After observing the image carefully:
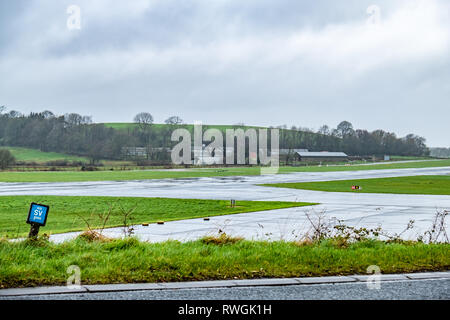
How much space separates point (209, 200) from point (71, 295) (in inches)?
966

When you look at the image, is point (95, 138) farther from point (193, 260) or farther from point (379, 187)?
point (193, 260)

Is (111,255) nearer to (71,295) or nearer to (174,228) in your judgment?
(71,295)

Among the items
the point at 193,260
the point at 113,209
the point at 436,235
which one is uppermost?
the point at 193,260

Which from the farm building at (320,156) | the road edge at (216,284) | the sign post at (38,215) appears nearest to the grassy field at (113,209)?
the sign post at (38,215)

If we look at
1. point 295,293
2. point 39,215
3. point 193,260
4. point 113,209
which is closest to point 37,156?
point 113,209

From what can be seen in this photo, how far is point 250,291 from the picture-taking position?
6.91 metres

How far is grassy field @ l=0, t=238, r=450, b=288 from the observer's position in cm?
757

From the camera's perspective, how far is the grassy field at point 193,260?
24.8ft

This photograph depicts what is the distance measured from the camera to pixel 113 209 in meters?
26.0

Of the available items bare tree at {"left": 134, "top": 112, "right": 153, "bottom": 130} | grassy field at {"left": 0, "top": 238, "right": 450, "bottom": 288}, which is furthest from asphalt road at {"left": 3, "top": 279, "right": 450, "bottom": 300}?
bare tree at {"left": 134, "top": 112, "right": 153, "bottom": 130}

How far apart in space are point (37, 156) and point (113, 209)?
129 meters

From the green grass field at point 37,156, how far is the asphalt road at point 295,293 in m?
138

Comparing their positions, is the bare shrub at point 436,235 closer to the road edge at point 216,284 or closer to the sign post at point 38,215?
the road edge at point 216,284
